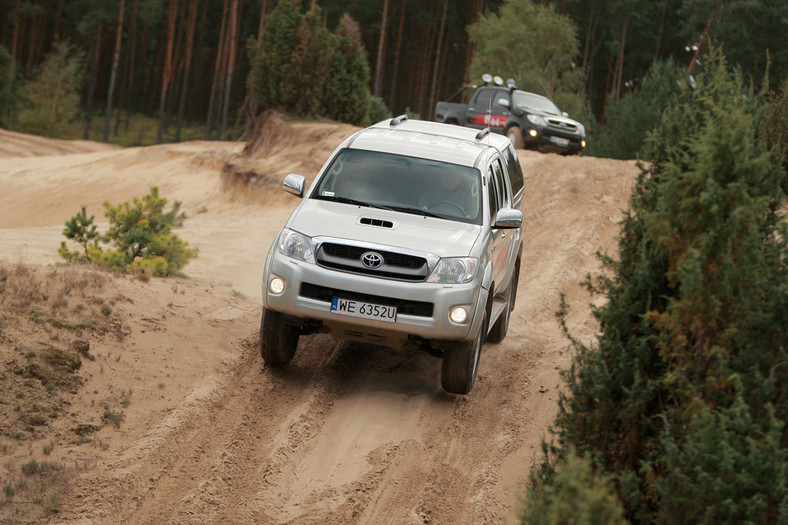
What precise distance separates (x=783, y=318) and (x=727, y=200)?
0.64 meters

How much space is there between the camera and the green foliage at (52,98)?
53.0 m

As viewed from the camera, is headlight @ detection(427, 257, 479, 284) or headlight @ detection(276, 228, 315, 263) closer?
headlight @ detection(427, 257, 479, 284)

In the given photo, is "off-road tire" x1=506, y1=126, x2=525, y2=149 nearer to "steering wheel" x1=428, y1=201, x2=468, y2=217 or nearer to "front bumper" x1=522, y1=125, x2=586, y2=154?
"front bumper" x1=522, y1=125, x2=586, y2=154

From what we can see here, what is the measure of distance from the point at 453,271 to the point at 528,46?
33.9 m

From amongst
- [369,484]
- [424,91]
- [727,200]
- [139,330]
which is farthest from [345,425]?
[424,91]

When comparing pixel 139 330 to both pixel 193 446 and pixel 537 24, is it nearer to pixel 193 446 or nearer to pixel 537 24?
pixel 193 446

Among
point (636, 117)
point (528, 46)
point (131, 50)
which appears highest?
point (528, 46)

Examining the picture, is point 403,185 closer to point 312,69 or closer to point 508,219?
point 508,219

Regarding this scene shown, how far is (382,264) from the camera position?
6852mm

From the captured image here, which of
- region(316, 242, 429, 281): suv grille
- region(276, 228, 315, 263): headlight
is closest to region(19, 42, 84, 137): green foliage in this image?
region(276, 228, 315, 263): headlight

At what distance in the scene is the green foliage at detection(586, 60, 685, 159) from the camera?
2405 centimetres

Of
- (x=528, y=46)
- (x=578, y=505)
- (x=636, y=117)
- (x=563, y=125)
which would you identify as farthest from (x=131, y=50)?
(x=578, y=505)

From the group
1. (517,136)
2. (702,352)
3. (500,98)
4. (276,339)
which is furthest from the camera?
(500,98)

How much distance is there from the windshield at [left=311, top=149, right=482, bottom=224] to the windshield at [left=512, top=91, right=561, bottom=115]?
1436cm
